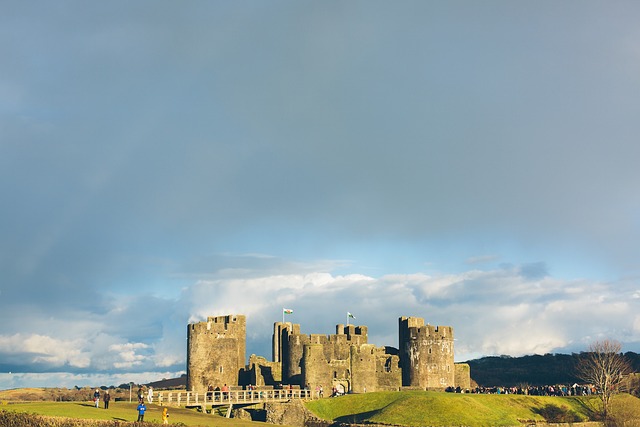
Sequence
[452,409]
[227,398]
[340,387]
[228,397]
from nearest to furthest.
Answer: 1. [452,409]
2. [228,397]
3. [227,398]
4. [340,387]

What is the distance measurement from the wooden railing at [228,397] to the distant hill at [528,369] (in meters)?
69.2

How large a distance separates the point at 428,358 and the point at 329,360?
12.7 metres

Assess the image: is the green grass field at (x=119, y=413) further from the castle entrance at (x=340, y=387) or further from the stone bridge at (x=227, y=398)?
the castle entrance at (x=340, y=387)

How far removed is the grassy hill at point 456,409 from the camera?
81.8 metres

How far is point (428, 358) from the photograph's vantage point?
341ft

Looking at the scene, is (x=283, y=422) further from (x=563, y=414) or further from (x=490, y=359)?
(x=490, y=359)

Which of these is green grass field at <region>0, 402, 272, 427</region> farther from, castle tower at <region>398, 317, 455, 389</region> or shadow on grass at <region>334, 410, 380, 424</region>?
castle tower at <region>398, 317, 455, 389</region>

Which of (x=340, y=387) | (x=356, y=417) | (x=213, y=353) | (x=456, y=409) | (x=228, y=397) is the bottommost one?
(x=356, y=417)

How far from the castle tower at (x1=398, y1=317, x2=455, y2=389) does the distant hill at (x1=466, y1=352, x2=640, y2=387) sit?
157 ft

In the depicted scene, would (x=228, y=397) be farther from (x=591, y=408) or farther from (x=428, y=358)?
(x=591, y=408)

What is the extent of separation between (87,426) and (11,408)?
32.4 ft

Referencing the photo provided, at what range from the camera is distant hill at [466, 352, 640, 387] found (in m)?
156

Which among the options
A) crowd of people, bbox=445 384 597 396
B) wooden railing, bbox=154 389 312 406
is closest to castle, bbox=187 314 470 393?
crowd of people, bbox=445 384 597 396

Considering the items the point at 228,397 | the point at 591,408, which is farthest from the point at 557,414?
the point at 228,397
